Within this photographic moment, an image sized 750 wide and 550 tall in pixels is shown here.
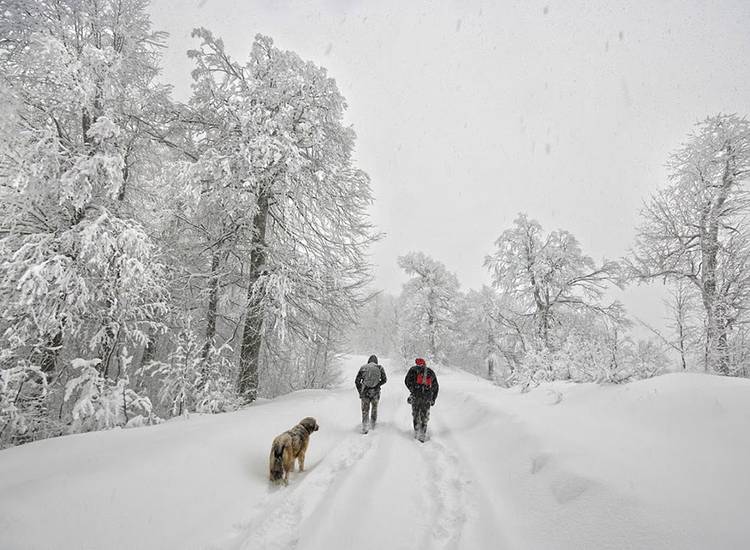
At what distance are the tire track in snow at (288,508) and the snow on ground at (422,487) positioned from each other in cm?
2

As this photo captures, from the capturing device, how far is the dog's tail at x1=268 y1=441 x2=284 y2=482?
4.30m

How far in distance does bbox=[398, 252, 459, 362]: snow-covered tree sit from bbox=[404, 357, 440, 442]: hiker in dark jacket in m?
21.2

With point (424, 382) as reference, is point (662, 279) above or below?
above

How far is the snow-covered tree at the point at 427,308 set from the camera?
94.7 feet

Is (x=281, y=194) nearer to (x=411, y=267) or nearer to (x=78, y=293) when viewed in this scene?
(x=78, y=293)

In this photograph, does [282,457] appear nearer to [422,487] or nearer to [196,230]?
[422,487]

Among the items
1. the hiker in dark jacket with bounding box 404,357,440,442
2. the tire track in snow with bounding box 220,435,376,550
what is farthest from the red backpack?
the tire track in snow with bounding box 220,435,376,550

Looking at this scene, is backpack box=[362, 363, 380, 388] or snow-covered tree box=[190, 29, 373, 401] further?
snow-covered tree box=[190, 29, 373, 401]

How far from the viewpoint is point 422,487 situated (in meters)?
4.40

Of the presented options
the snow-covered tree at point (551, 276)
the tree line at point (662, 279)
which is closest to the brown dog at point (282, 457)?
the tree line at point (662, 279)

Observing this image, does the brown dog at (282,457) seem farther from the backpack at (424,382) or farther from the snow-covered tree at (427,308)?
the snow-covered tree at (427,308)

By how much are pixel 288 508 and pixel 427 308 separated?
25754 mm

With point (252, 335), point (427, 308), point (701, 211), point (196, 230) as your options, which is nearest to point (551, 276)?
point (701, 211)

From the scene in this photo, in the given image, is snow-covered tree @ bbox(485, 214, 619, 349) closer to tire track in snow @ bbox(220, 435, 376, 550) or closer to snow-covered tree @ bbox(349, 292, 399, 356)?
tire track in snow @ bbox(220, 435, 376, 550)
